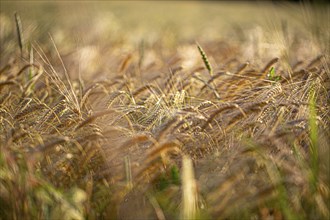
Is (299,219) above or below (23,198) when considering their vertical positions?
below

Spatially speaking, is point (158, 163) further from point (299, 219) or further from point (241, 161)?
point (299, 219)

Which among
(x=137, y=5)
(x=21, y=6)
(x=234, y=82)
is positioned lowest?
(x=234, y=82)

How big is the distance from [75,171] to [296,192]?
2.50ft

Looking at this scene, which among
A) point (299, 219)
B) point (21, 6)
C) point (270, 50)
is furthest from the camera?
point (21, 6)

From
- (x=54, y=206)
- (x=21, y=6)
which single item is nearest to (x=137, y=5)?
(x=21, y=6)

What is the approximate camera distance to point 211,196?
158 centimetres

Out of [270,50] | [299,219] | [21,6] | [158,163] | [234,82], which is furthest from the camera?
[21,6]

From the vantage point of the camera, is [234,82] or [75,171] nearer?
[75,171]

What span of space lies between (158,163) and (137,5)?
12.3 metres

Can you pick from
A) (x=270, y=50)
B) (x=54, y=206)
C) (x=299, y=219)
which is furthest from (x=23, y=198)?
(x=270, y=50)

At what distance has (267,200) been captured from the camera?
1581mm

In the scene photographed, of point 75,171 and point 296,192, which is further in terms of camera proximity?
point 75,171

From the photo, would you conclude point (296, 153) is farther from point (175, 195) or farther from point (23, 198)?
point (23, 198)

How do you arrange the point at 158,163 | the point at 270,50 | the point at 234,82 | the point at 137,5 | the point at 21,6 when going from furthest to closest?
the point at 137,5 → the point at 21,6 → the point at 270,50 → the point at 234,82 → the point at 158,163
